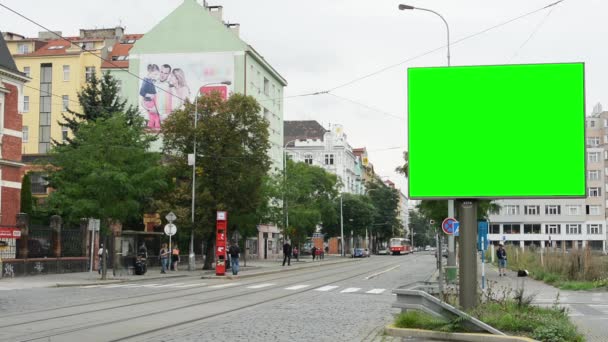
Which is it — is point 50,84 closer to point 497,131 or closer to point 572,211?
point 497,131

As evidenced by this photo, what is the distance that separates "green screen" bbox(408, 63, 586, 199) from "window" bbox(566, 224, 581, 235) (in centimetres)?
9864

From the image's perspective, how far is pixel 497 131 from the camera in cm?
1405

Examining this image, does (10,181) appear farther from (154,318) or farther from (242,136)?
(154,318)

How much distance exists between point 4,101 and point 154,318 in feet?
100

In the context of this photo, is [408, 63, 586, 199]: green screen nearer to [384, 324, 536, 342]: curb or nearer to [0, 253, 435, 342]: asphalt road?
[384, 324, 536, 342]: curb

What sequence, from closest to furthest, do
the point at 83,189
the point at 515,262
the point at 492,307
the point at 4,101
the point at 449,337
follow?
the point at 449,337, the point at 492,307, the point at 83,189, the point at 4,101, the point at 515,262

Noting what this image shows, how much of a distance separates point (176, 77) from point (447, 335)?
2388 inches

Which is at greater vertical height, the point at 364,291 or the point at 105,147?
the point at 105,147

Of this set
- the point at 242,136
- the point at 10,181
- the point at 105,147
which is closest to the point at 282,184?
the point at 242,136

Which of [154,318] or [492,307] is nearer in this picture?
[492,307]

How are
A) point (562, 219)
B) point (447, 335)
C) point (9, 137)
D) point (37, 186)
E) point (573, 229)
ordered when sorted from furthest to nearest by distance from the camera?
point (573, 229)
point (562, 219)
point (37, 186)
point (9, 137)
point (447, 335)

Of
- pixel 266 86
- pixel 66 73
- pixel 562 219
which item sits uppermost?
pixel 66 73

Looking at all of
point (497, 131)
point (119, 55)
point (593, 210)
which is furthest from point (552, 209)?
point (497, 131)

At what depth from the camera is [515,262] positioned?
49.4 meters
